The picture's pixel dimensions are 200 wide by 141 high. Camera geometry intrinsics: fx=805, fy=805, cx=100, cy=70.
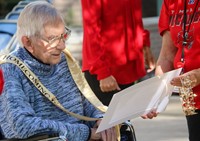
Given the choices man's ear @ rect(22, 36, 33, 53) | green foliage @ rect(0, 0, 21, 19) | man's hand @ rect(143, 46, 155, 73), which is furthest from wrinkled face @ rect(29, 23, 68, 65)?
green foliage @ rect(0, 0, 21, 19)

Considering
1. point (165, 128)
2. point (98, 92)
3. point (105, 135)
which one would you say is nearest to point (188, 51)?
point (105, 135)

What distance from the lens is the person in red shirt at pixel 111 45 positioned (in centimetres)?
559

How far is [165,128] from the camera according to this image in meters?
8.82

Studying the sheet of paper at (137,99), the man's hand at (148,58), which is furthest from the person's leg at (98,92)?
the sheet of paper at (137,99)

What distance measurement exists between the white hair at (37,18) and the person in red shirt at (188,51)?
2.22 ft

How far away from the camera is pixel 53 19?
4672 mm

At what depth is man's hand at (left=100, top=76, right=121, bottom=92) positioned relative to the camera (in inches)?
220

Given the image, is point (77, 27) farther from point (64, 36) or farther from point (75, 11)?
point (64, 36)

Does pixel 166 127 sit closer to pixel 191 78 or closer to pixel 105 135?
pixel 105 135

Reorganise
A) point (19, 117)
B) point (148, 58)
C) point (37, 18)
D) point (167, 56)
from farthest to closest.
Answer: point (148, 58) < point (167, 56) < point (37, 18) < point (19, 117)

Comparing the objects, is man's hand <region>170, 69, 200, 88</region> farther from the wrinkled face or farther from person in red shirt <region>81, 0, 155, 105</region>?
person in red shirt <region>81, 0, 155, 105</region>

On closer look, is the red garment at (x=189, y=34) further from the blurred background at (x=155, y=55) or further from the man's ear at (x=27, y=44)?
the blurred background at (x=155, y=55)

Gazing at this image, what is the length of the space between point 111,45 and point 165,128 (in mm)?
3302

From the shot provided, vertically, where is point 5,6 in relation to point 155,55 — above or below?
below
